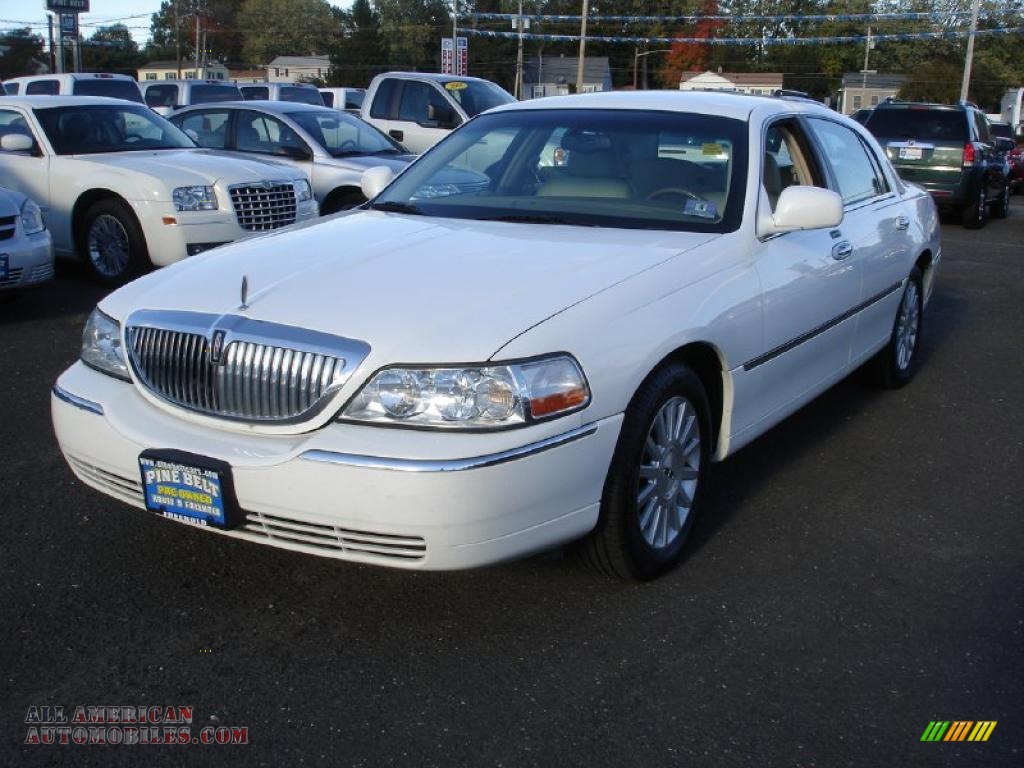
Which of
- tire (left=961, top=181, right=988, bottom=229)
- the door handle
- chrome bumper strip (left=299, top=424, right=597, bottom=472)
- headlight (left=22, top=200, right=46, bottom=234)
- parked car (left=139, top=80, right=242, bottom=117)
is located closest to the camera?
chrome bumper strip (left=299, top=424, right=597, bottom=472)

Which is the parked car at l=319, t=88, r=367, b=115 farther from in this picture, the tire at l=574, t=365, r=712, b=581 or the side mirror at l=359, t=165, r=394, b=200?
the tire at l=574, t=365, r=712, b=581

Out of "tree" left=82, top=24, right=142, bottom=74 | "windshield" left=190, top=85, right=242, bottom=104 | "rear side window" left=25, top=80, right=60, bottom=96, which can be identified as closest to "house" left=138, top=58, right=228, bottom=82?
"tree" left=82, top=24, right=142, bottom=74

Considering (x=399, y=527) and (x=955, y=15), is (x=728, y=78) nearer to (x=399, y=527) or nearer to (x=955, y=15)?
(x=955, y=15)

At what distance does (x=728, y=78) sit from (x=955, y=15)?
15.5 metres

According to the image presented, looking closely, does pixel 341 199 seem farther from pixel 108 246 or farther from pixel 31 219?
pixel 31 219

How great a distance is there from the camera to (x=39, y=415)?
5.57 metres

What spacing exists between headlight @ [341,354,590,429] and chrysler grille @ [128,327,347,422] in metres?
0.13

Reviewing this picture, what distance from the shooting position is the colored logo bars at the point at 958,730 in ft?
9.64

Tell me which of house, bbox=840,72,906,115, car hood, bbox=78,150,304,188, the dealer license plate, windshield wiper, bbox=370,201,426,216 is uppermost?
house, bbox=840,72,906,115

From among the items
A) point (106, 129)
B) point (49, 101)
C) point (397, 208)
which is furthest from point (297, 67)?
point (397, 208)

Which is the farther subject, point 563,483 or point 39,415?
point 39,415

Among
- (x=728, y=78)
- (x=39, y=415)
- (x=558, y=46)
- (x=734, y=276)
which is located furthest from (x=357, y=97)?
(x=558, y=46)

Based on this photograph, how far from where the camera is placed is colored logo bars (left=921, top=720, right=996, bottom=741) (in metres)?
2.94

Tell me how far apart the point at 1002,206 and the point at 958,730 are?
1671 centimetres
